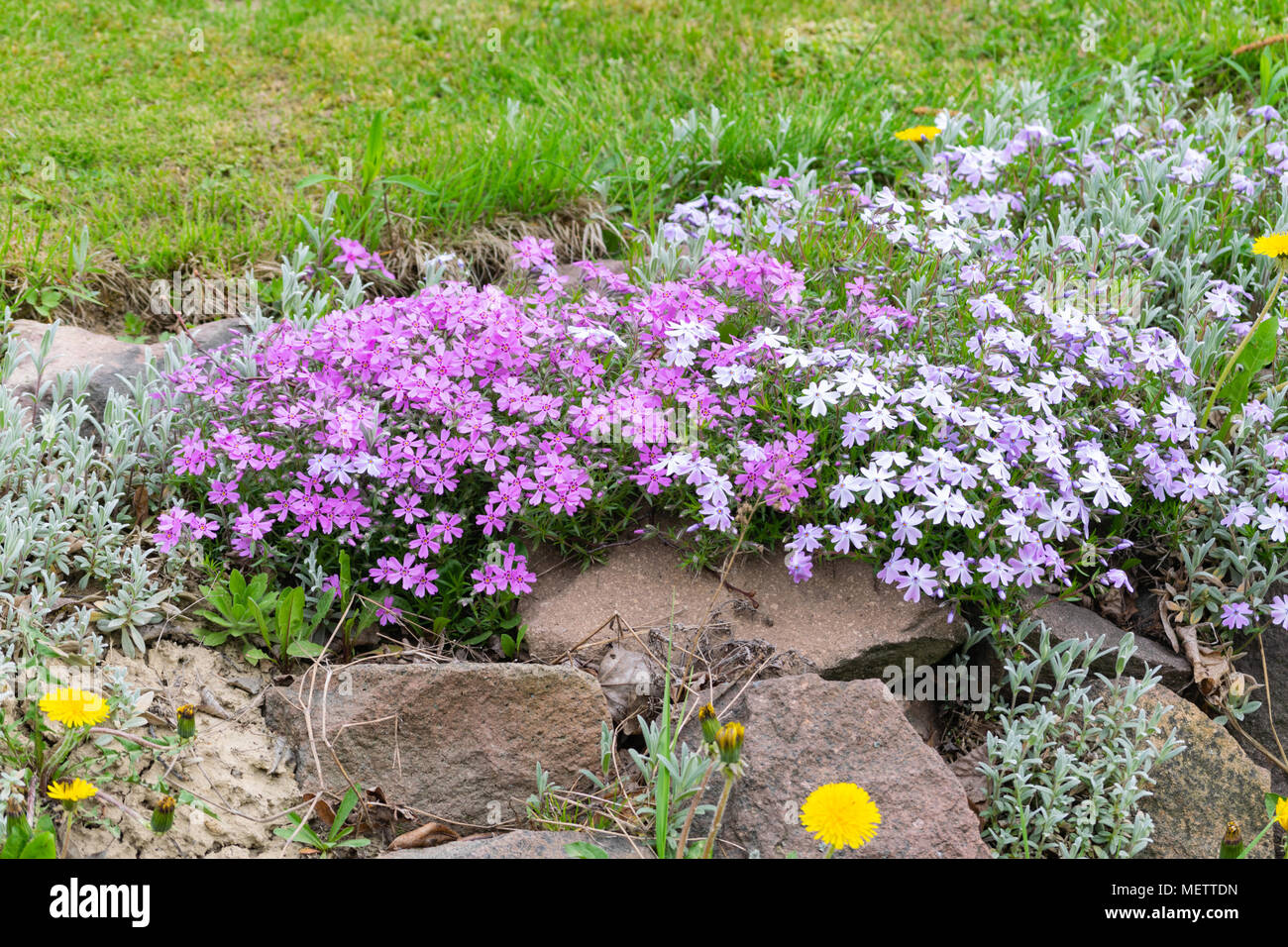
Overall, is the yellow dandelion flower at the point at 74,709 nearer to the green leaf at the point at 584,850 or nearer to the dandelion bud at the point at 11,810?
the dandelion bud at the point at 11,810

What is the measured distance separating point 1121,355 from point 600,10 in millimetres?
4086

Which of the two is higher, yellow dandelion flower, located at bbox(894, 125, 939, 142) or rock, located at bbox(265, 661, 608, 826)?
yellow dandelion flower, located at bbox(894, 125, 939, 142)

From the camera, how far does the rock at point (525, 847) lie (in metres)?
2.28

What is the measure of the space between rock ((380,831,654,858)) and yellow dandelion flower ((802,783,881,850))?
48 centimetres

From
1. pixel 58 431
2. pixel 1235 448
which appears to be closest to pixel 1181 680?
pixel 1235 448

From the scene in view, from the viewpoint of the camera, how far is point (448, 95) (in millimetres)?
5637

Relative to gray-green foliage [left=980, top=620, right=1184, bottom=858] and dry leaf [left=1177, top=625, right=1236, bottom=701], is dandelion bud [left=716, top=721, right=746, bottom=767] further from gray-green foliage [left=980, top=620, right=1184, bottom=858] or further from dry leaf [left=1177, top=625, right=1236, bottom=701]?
dry leaf [left=1177, top=625, right=1236, bottom=701]

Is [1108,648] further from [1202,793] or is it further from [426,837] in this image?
[426,837]

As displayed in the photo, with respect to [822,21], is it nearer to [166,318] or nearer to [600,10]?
[600,10]

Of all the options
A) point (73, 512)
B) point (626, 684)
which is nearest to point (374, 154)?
point (73, 512)

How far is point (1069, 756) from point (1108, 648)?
0.42 m

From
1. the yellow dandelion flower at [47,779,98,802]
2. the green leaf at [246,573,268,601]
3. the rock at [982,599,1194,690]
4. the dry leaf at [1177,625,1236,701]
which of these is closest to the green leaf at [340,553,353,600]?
the green leaf at [246,573,268,601]

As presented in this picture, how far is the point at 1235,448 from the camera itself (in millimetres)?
3314

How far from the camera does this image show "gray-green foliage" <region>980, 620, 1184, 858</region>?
2621mm
